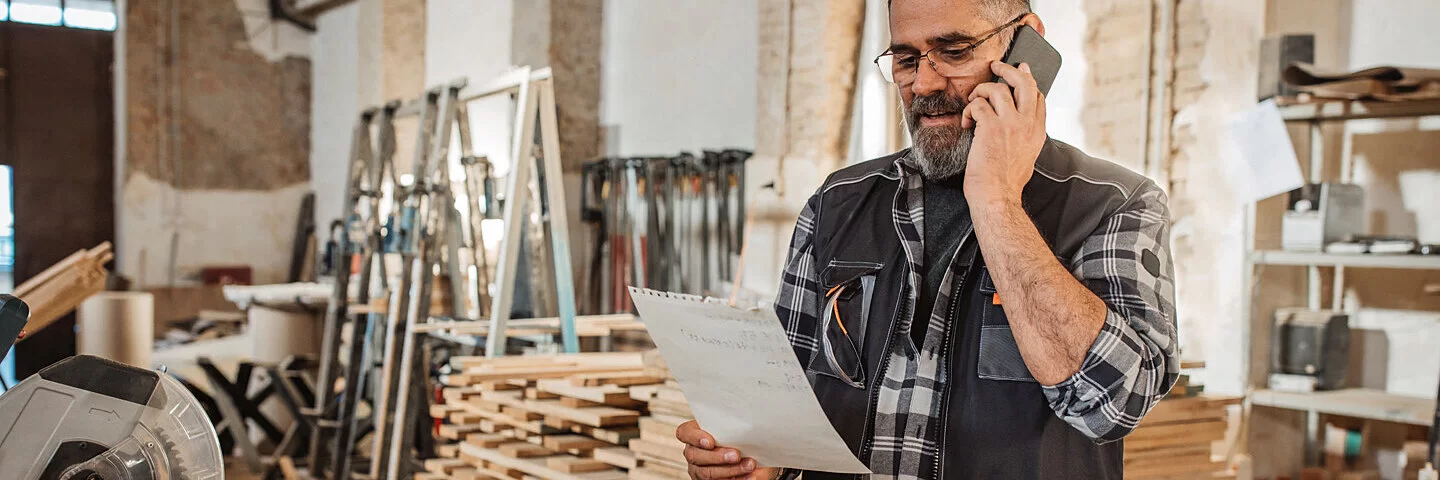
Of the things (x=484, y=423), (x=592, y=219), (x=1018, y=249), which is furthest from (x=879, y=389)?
(x=592, y=219)

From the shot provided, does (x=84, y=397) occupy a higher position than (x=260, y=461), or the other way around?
(x=84, y=397)

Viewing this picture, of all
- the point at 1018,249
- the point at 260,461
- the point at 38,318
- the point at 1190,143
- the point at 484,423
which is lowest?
the point at 260,461

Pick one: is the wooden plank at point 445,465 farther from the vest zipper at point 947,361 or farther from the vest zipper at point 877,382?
the vest zipper at point 947,361

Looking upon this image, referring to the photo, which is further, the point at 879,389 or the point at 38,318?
the point at 38,318

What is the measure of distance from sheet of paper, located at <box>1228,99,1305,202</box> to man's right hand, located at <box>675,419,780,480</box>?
2787mm

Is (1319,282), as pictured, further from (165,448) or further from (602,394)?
(165,448)

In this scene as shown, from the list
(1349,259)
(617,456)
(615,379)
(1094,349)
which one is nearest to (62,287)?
(615,379)

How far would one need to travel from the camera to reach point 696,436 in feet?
5.53

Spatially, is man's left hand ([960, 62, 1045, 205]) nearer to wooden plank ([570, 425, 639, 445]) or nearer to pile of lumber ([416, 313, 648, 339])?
wooden plank ([570, 425, 639, 445])

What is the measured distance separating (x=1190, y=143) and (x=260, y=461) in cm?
547

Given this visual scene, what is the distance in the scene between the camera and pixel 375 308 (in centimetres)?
579

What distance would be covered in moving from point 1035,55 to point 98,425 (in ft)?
4.82

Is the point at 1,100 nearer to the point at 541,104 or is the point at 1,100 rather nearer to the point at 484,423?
the point at 541,104

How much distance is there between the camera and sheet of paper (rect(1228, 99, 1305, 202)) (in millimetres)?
3801
